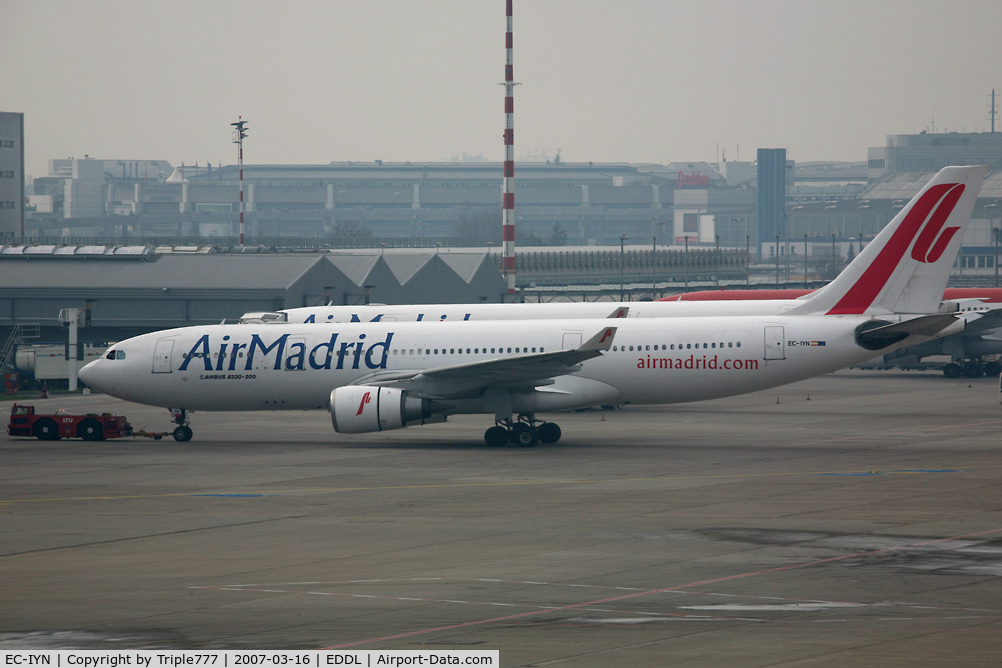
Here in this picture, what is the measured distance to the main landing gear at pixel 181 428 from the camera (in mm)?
38531

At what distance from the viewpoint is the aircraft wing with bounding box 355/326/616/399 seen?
33.4 meters

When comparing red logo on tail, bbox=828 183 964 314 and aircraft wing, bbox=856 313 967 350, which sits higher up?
red logo on tail, bbox=828 183 964 314

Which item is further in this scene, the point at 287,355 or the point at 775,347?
the point at 287,355

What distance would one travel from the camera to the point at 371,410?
112ft

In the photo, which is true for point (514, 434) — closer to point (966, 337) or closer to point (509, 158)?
point (966, 337)

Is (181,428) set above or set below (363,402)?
below

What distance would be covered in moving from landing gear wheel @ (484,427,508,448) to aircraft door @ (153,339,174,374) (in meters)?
10.3

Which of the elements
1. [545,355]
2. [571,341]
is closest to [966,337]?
[571,341]

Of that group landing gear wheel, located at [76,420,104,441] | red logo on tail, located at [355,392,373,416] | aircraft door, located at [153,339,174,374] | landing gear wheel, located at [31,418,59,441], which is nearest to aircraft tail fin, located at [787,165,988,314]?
red logo on tail, located at [355,392,373,416]

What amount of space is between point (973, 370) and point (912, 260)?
28547mm

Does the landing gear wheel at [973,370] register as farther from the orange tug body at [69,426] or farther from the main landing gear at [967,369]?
the orange tug body at [69,426]

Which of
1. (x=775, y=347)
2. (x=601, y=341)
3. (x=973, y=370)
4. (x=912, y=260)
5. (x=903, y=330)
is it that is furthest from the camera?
(x=973, y=370)
